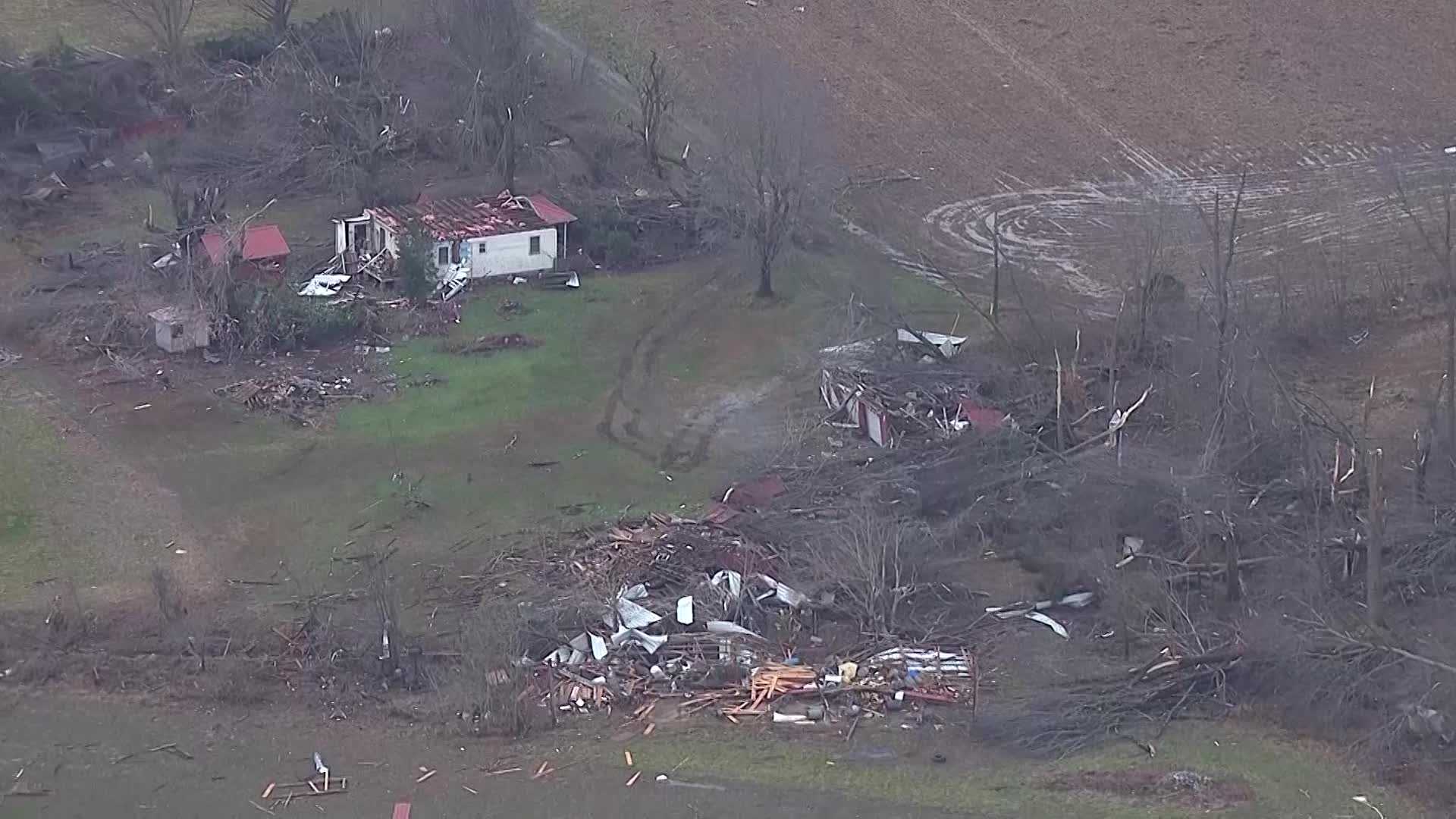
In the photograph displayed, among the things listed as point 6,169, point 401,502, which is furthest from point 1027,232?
point 6,169

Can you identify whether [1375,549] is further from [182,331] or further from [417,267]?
[182,331]

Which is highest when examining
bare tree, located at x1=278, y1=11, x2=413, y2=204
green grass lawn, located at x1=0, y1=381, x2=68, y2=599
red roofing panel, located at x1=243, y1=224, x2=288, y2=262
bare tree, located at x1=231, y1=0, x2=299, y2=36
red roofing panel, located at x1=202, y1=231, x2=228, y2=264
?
bare tree, located at x1=231, y1=0, x2=299, y2=36

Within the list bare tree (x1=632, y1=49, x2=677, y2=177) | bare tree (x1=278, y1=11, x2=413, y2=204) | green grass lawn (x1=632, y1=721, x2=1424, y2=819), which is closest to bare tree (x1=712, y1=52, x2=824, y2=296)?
bare tree (x1=632, y1=49, x2=677, y2=177)

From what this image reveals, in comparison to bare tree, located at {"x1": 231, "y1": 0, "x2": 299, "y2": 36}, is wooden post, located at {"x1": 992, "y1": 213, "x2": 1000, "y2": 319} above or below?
below

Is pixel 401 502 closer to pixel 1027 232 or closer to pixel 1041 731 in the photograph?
pixel 1041 731

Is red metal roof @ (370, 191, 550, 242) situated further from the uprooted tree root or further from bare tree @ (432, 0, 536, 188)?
the uprooted tree root

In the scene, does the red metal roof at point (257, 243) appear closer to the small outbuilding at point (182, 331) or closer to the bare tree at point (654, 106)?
the small outbuilding at point (182, 331)
